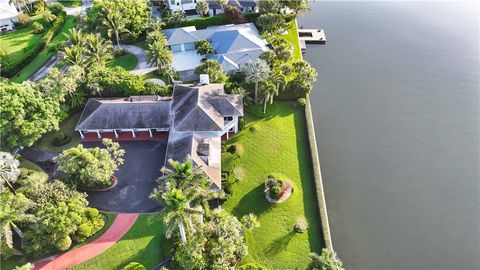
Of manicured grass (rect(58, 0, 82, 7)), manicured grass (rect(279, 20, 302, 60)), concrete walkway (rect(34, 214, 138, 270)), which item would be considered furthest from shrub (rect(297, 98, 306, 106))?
manicured grass (rect(58, 0, 82, 7))

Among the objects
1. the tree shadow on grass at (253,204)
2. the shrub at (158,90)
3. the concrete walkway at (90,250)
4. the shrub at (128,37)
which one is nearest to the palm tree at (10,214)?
the concrete walkway at (90,250)

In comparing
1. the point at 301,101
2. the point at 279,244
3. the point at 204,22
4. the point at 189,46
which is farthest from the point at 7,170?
the point at 204,22

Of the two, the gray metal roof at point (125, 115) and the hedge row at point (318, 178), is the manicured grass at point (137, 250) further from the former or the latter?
the hedge row at point (318, 178)

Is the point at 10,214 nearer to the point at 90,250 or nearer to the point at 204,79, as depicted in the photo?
the point at 90,250

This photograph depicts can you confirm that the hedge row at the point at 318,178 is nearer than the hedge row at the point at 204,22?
Yes

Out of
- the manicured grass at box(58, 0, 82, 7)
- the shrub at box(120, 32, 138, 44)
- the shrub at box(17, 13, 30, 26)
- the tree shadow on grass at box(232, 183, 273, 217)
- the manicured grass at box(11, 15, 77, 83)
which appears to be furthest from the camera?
the manicured grass at box(58, 0, 82, 7)

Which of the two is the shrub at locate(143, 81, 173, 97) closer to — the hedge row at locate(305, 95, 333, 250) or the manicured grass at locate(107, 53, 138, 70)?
the manicured grass at locate(107, 53, 138, 70)
